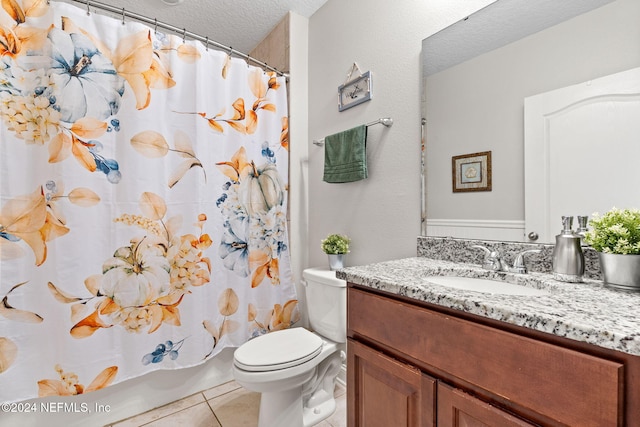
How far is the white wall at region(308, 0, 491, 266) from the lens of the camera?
4.78 feet

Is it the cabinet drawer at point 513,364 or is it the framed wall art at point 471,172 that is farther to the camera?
the framed wall art at point 471,172

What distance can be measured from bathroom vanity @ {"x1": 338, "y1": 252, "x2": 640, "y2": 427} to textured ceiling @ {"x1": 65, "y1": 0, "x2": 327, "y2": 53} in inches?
75.9

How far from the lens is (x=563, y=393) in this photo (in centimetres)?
56

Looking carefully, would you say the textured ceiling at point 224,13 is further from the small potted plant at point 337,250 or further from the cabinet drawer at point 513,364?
the cabinet drawer at point 513,364

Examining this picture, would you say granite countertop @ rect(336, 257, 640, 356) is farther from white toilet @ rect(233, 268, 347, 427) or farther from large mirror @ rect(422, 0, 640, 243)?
white toilet @ rect(233, 268, 347, 427)

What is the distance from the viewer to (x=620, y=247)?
785 millimetres

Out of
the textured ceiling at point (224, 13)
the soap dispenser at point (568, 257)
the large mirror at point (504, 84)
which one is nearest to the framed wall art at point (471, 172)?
the large mirror at point (504, 84)

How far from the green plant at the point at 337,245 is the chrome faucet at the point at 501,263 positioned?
2.56 ft

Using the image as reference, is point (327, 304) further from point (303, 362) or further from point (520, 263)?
point (520, 263)

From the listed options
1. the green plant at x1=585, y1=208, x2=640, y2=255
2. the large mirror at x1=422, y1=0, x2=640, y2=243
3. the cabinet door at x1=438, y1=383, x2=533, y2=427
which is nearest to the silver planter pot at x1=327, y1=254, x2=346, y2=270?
the large mirror at x1=422, y1=0, x2=640, y2=243

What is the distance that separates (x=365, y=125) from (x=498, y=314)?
1229 millimetres

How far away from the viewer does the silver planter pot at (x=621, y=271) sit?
766 mm

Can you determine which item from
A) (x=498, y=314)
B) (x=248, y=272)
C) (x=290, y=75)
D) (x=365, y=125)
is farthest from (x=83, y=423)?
(x=290, y=75)

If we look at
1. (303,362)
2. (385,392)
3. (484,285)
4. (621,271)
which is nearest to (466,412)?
(385,392)
